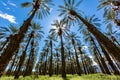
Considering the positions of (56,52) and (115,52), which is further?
(56,52)

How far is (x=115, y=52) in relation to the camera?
13.7m

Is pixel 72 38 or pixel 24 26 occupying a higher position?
pixel 72 38

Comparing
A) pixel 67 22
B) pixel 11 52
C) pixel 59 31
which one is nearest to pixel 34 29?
pixel 59 31

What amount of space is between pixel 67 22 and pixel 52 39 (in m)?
17.3

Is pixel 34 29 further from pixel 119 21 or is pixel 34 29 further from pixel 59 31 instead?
pixel 119 21

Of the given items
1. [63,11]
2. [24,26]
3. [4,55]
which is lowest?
[4,55]

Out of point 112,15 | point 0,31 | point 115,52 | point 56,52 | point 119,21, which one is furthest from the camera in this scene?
point 56,52

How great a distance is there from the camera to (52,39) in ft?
155

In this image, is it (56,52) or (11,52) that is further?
(56,52)

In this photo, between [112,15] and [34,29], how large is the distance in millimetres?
18097

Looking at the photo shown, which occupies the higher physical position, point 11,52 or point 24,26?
point 24,26

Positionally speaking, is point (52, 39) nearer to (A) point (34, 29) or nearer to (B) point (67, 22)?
(A) point (34, 29)

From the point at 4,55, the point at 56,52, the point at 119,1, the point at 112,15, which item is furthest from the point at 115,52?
the point at 56,52

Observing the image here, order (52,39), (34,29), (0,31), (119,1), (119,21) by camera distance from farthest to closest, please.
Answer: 1. (52,39)
2. (34,29)
3. (0,31)
4. (119,21)
5. (119,1)
